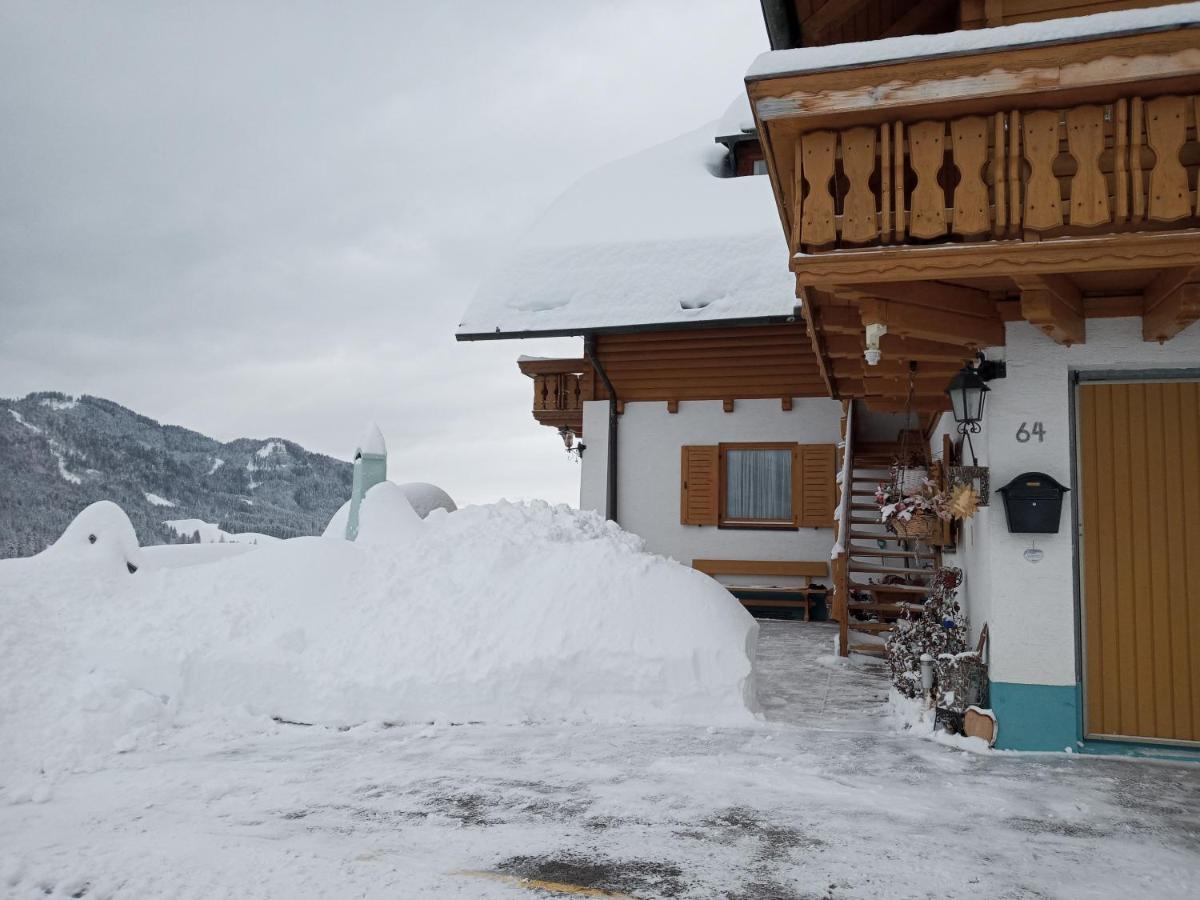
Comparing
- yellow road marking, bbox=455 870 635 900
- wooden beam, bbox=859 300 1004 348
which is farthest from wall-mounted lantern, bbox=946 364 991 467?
yellow road marking, bbox=455 870 635 900

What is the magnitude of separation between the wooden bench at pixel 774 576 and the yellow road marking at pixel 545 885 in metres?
10.2

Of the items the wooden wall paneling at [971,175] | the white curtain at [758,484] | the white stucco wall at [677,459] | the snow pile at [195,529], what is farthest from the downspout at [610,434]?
the wooden wall paneling at [971,175]

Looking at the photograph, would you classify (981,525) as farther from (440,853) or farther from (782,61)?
(440,853)

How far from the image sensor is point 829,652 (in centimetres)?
1050

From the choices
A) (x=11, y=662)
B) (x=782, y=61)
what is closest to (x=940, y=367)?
(x=782, y=61)

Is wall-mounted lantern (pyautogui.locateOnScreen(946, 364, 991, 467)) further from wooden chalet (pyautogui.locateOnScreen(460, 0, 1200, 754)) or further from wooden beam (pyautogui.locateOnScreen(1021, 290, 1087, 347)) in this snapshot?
wooden beam (pyautogui.locateOnScreen(1021, 290, 1087, 347))

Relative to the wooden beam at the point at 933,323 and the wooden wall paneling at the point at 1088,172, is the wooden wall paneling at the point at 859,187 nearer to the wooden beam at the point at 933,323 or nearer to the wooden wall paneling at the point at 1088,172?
the wooden beam at the point at 933,323

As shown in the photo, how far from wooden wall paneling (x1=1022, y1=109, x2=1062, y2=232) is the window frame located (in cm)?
999

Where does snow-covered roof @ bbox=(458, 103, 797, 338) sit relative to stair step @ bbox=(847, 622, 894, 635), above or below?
above

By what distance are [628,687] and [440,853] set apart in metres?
3.21

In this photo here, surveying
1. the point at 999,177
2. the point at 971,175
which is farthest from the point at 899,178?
the point at 999,177

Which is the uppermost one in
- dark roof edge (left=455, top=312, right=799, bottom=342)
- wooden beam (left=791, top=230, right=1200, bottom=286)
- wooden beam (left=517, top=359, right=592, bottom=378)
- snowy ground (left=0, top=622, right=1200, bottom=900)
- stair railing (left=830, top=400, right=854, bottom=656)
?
dark roof edge (left=455, top=312, right=799, bottom=342)

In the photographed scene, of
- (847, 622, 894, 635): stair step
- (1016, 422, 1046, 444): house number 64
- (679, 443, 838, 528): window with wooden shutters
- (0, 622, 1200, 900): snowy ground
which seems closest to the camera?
(0, 622, 1200, 900): snowy ground

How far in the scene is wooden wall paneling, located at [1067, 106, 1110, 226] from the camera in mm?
4562
